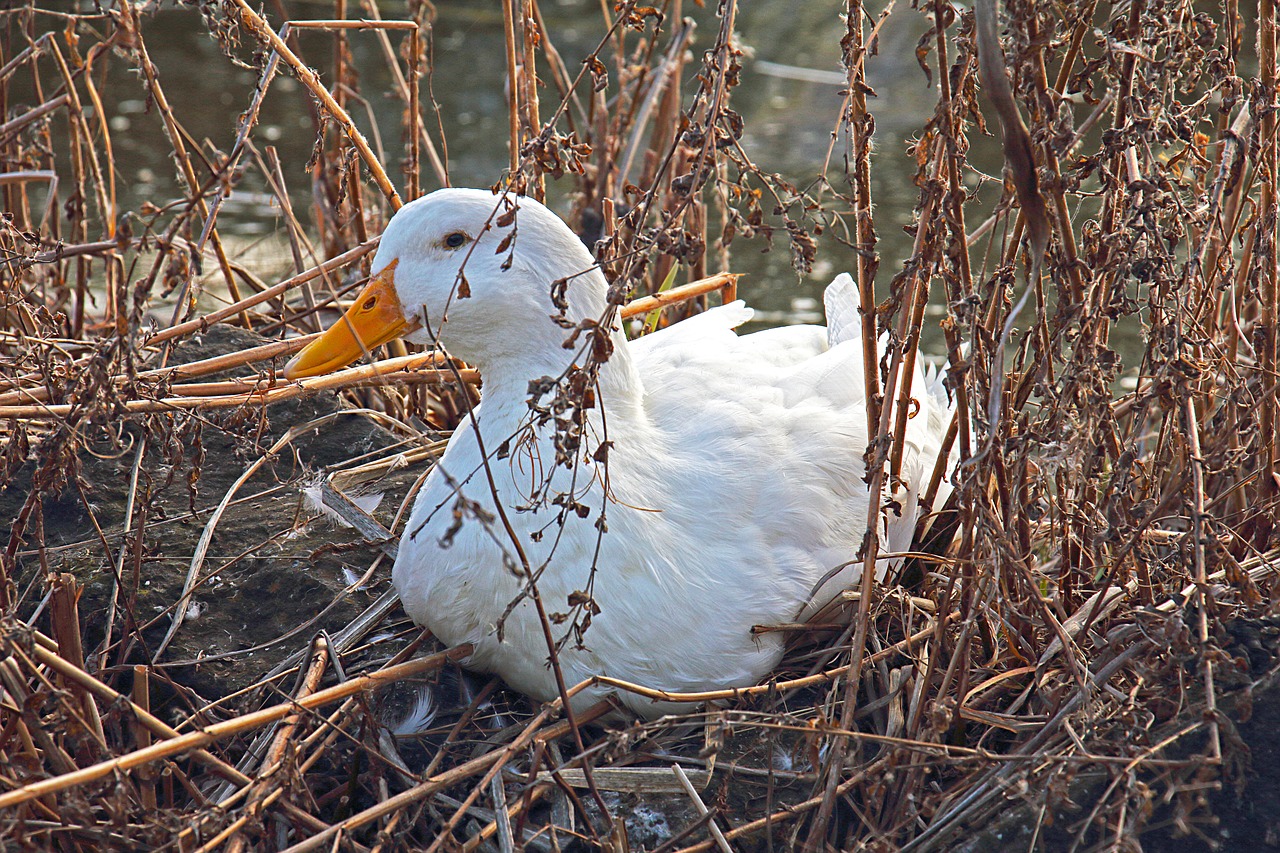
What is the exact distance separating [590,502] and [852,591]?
21.3 inches

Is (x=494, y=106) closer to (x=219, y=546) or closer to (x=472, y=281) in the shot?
(x=219, y=546)

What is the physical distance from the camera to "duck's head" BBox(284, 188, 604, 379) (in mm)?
2117

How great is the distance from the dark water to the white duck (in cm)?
247

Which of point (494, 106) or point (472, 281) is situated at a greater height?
point (472, 281)

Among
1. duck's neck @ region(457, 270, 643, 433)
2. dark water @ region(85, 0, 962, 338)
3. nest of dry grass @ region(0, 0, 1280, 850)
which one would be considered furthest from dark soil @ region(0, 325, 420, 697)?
dark water @ region(85, 0, 962, 338)

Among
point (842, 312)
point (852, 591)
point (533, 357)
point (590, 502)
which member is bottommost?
point (852, 591)

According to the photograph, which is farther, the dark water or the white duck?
the dark water

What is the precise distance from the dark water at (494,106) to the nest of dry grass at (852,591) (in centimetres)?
257

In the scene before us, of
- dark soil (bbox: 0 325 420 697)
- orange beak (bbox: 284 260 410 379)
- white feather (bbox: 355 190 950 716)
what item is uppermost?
orange beak (bbox: 284 260 410 379)

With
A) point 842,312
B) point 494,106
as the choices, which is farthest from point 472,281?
point 494,106

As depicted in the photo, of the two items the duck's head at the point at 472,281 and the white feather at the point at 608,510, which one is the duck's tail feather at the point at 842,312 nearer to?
the white feather at the point at 608,510

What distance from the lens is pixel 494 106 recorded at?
255 inches

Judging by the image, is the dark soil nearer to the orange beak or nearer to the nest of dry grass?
the nest of dry grass

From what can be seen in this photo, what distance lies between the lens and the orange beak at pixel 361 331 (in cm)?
219
